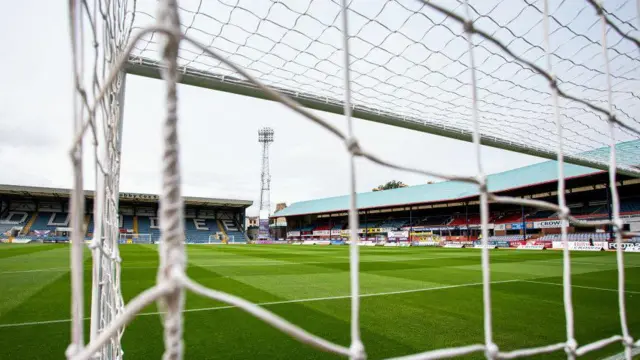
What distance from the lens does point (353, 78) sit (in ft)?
10.3

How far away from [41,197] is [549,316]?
34.1 m

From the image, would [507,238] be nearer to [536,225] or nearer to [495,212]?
[536,225]

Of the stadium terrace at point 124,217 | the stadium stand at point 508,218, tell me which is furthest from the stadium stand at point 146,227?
the stadium stand at point 508,218

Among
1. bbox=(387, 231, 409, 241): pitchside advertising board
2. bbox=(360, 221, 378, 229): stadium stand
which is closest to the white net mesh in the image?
bbox=(387, 231, 409, 241): pitchside advertising board

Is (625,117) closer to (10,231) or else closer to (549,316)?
(549,316)

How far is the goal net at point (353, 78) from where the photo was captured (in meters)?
0.68

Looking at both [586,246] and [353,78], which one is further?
[586,246]

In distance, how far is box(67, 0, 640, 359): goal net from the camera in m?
0.68

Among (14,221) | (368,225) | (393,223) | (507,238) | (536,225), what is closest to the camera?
(536,225)

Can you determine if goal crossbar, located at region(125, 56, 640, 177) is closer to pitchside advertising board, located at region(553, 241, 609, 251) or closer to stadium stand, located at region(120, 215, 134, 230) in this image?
pitchside advertising board, located at region(553, 241, 609, 251)

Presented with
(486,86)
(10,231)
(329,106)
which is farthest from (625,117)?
(10,231)

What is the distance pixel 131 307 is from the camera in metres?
0.63

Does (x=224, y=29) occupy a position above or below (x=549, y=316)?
above

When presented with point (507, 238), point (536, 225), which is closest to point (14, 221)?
point (507, 238)
